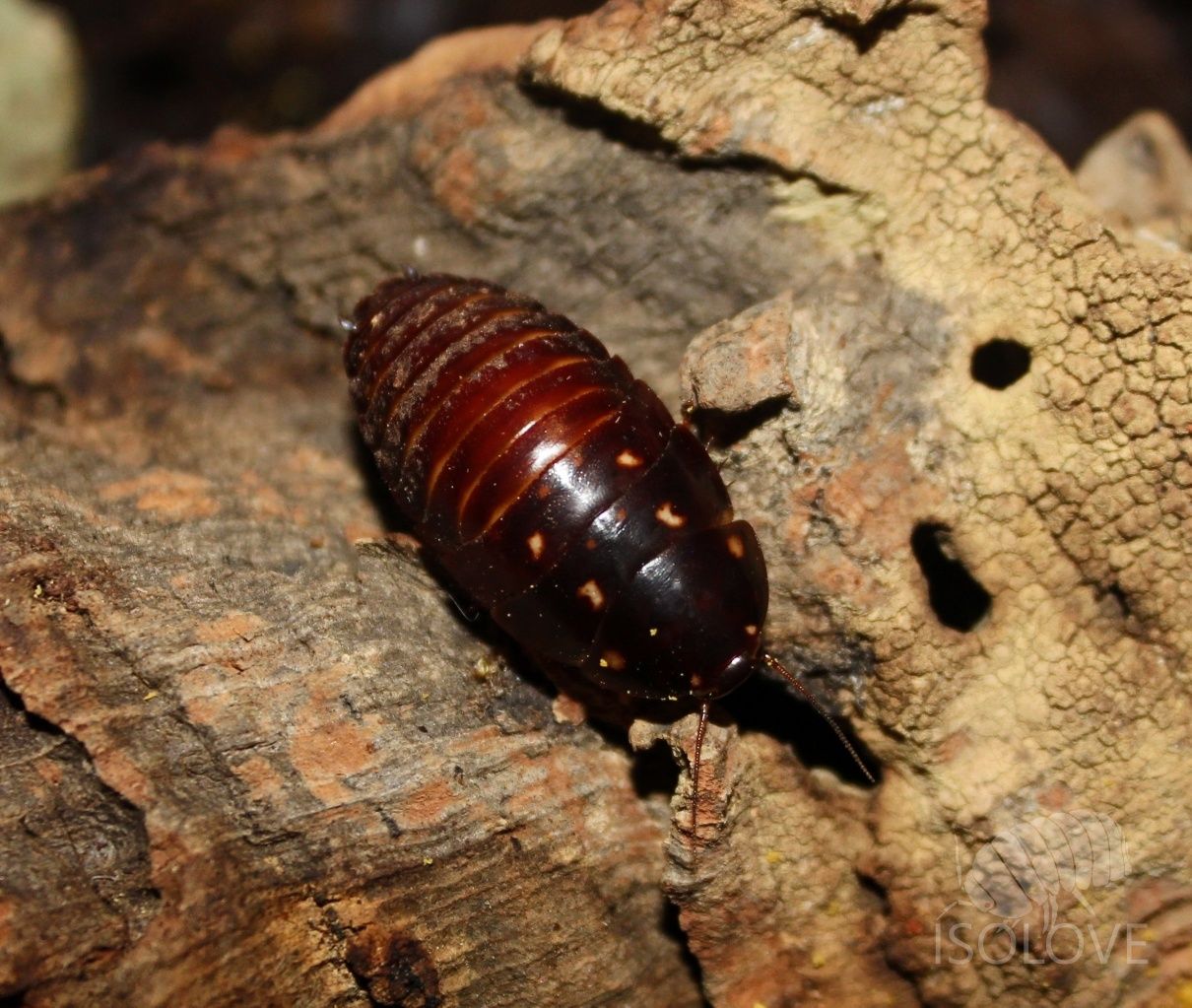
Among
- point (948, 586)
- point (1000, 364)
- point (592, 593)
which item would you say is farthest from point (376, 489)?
point (1000, 364)

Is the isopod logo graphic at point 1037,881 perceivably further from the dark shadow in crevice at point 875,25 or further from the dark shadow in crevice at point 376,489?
the dark shadow in crevice at point 875,25

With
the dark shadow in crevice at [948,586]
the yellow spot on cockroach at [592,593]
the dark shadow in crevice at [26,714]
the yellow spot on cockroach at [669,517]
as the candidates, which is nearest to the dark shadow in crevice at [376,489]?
the yellow spot on cockroach at [592,593]

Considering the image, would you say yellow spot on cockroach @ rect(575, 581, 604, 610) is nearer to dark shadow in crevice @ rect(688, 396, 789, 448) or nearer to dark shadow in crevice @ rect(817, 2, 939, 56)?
dark shadow in crevice @ rect(688, 396, 789, 448)

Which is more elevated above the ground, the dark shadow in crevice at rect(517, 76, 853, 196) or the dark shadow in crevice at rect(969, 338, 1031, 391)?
the dark shadow in crevice at rect(517, 76, 853, 196)

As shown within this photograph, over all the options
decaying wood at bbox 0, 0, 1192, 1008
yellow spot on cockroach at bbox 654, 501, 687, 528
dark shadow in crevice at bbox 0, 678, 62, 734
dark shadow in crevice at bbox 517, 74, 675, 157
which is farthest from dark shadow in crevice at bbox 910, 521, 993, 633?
dark shadow in crevice at bbox 0, 678, 62, 734

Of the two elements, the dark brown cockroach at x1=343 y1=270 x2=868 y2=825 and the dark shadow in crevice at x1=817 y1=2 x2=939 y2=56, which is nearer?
the dark brown cockroach at x1=343 y1=270 x2=868 y2=825

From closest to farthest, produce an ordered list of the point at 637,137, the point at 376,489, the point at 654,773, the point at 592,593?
the point at 592,593 → the point at 654,773 → the point at 637,137 → the point at 376,489

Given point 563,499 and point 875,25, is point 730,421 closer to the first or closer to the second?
point 563,499
